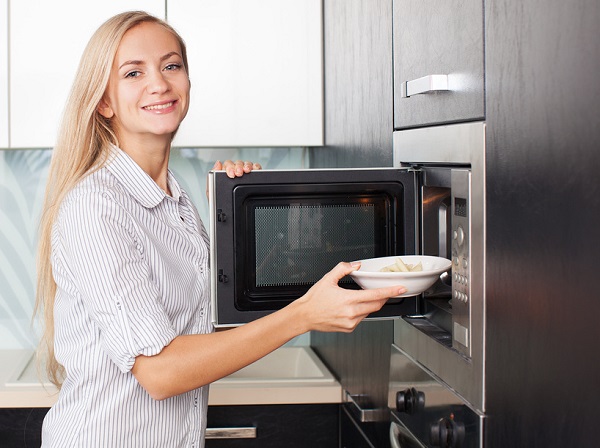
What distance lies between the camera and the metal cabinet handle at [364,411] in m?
1.66

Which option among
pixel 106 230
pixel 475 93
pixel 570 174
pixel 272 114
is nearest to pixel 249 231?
pixel 106 230

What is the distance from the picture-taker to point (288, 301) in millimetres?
1308

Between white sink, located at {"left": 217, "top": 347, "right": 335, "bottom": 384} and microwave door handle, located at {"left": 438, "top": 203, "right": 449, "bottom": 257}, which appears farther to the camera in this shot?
white sink, located at {"left": 217, "top": 347, "right": 335, "bottom": 384}

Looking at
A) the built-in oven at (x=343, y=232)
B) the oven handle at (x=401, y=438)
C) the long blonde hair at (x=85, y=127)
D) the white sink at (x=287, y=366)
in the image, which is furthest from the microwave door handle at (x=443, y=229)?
the white sink at (x=287, y=366)

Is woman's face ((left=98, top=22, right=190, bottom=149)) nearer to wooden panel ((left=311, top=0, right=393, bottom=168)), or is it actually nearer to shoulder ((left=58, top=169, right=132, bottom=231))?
shoulder ((left=58, top=169, right=132, bottom=231))

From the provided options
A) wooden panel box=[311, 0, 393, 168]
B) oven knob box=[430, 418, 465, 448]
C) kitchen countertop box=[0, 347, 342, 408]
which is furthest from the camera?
kitchen countertop box=[0, 347, 342, 408]

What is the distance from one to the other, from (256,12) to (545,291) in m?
1.56

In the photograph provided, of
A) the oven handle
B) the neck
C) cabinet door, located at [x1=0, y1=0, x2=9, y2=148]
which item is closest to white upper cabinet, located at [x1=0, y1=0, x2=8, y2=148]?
cabinet door, located at [x1=0, y1=0, x2=9, y2=148]

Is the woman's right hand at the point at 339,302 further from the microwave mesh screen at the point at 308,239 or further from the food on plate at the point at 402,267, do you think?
the microwave mesh screen at the point at 308,239

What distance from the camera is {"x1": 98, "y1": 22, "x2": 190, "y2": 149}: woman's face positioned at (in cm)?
132

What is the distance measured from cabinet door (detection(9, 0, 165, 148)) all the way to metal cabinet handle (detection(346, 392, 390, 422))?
3.54ft

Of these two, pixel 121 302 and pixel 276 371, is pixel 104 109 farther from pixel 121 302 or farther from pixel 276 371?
pixel 276 371

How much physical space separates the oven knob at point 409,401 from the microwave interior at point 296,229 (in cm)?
19

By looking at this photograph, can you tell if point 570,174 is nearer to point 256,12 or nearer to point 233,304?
point 233,304
